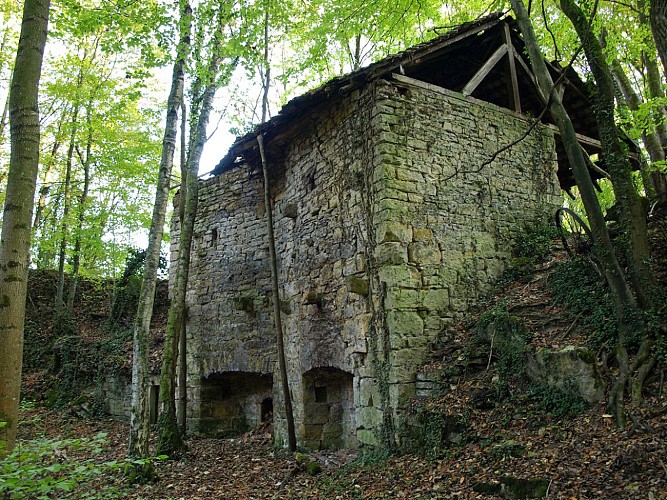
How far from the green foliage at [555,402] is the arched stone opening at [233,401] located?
531cm

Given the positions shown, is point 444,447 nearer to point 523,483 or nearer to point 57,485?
point 523,483

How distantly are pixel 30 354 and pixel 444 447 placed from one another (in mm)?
12735

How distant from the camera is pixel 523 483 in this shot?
12.1ft

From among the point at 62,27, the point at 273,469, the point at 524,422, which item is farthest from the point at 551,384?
the point at 62,27

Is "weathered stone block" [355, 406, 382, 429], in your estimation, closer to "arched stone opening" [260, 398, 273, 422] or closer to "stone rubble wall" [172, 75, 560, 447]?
"stone rubble wall" [172, 75, 560, 447]

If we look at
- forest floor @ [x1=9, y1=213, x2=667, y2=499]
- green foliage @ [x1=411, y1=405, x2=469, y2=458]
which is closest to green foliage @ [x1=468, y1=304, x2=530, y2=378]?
forest floor @ [x1=9, y1=213, x2=667, y2=499]

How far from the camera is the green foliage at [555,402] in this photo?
4410 mm

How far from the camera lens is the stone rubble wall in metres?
6.11

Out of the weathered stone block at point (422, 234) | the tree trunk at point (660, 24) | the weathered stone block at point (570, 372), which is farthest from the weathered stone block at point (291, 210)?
the tree trunk at point (660, 24)

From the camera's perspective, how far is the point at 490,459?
4305 mm

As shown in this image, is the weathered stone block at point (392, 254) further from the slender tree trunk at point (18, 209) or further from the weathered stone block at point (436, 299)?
the slender tree trunk at point (18, 209)

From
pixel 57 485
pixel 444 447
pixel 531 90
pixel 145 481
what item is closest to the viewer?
pixel 57 485

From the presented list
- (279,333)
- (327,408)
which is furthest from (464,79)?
(327,408)

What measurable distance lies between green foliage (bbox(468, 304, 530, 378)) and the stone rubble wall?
1.92 feet
